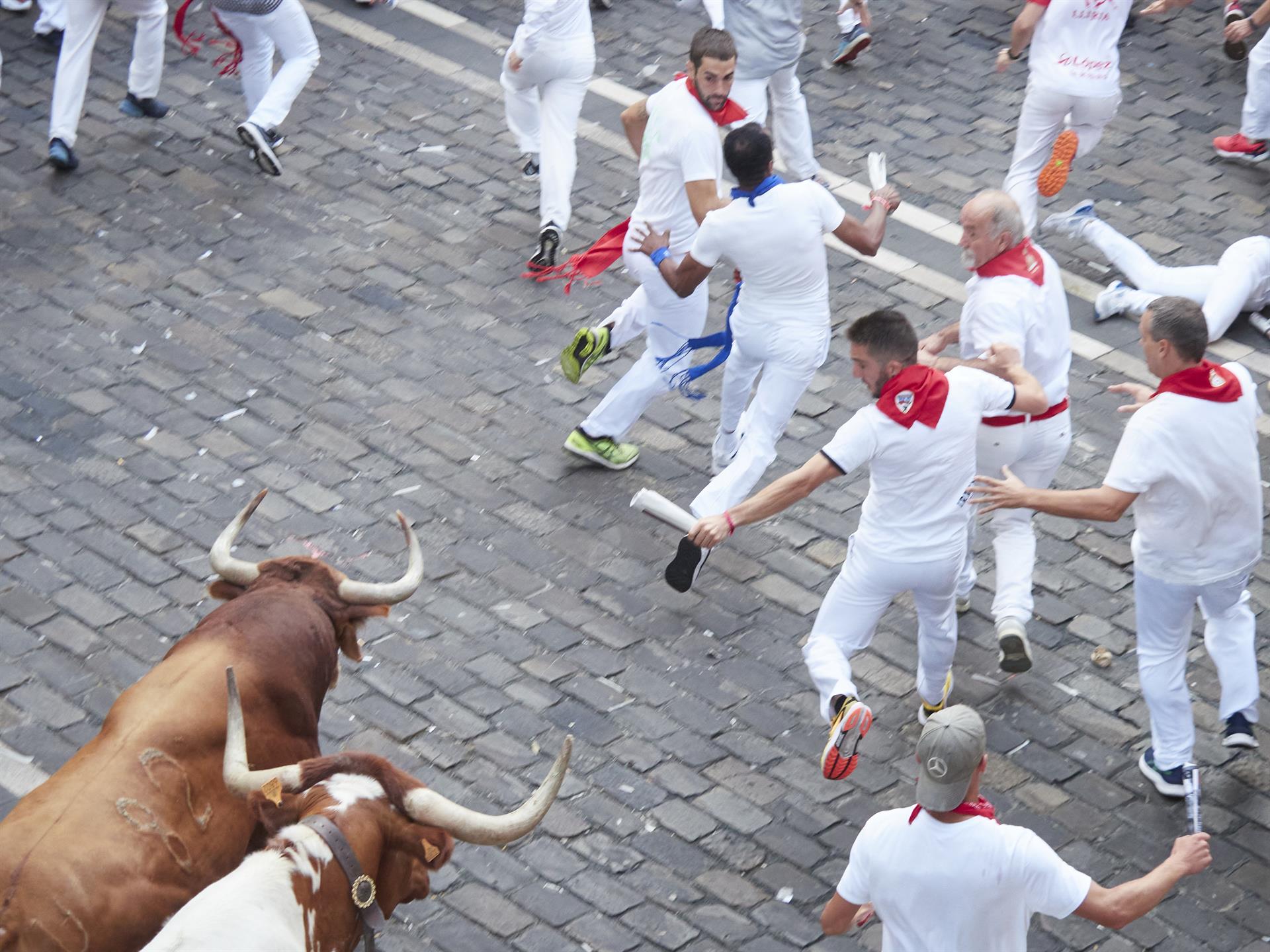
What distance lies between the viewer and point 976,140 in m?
11.7

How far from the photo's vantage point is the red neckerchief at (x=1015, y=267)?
23.5ft

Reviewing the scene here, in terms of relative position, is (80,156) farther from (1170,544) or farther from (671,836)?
(1170,544)

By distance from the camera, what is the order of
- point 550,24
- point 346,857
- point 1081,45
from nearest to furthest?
point 346,857 → point 1081,45 → point 550,24

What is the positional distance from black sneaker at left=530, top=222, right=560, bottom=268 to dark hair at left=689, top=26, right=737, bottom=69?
216cm

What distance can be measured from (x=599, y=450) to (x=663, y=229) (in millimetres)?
1274

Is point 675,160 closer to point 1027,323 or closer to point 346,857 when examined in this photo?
point 1027,323

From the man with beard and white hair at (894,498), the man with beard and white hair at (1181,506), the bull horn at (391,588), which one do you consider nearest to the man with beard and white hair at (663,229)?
the man with beard and white hair at (894,498)

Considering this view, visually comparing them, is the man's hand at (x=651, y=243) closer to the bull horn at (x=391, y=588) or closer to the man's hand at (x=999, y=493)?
the man's hand at (x=999, y=493)

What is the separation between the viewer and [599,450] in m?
8.54

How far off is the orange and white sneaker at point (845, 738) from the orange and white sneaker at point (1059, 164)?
201 inches

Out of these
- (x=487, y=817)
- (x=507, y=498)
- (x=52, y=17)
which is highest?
(x=487, y=817)

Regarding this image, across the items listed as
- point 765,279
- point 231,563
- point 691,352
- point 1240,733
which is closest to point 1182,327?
point 1240,733

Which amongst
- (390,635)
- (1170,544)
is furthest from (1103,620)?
(390,635)

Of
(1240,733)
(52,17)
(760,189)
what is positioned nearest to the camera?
(1240,733)
